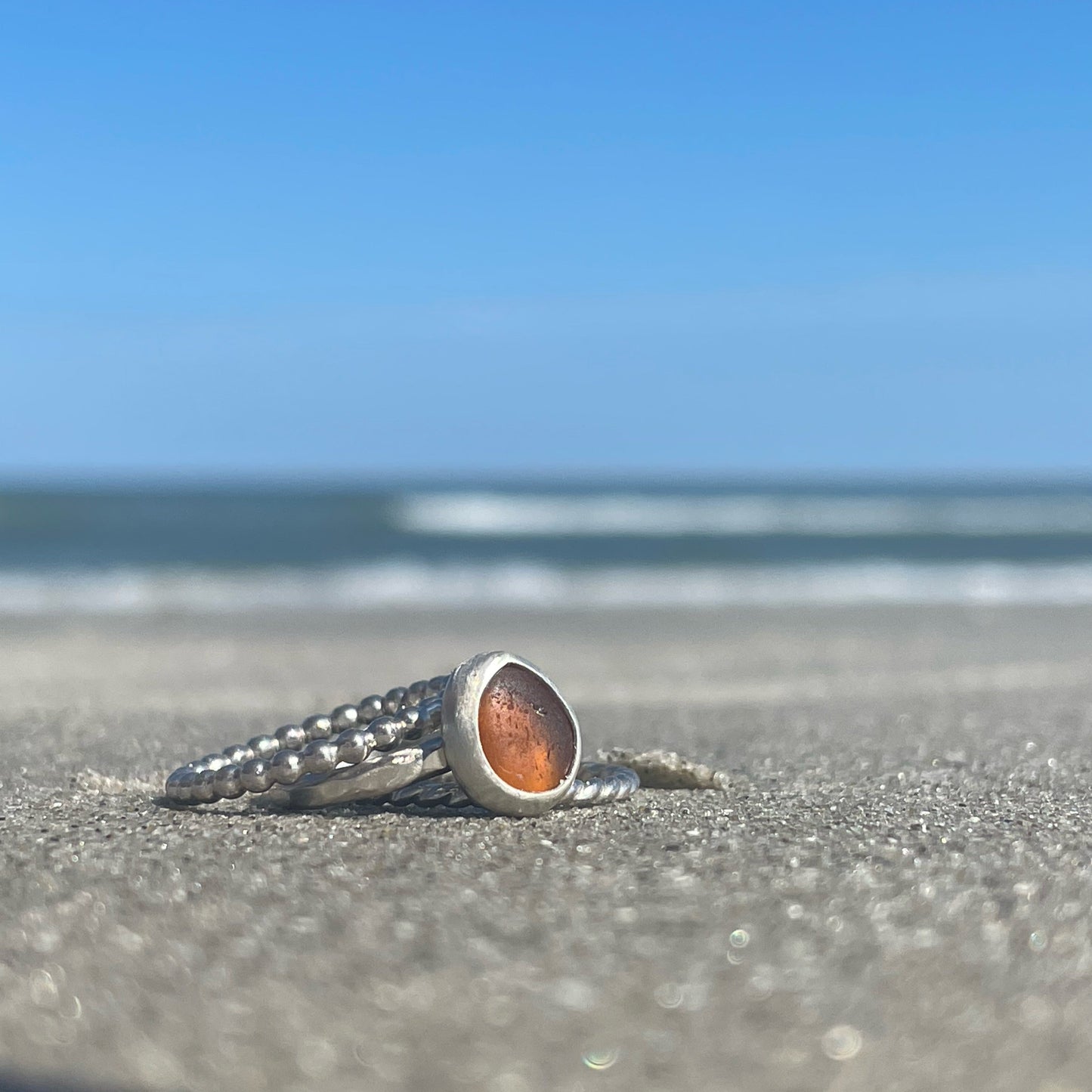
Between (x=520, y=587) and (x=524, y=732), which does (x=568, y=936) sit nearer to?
(x=524, y=732)

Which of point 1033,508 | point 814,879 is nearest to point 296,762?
point 814,879

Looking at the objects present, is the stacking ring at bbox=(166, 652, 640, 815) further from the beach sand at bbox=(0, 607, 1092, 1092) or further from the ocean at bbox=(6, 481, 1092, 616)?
the ocean at bbox=(6, 481, 1092, 616)

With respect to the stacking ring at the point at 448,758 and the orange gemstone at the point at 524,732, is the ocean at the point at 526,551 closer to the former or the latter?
the stacking ring at the point at 448,758

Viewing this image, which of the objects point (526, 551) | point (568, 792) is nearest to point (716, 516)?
point (526, 551)

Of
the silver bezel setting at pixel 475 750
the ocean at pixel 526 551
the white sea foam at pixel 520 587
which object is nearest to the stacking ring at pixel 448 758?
the silver bezel setting at pixel 475 750

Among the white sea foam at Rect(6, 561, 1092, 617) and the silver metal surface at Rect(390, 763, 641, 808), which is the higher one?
the silver metal surface at Rect(390, 763, 641, 808)

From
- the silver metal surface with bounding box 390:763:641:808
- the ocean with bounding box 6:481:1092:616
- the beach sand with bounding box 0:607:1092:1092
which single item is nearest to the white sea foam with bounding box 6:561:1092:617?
the ocean with bounding box 6:481:1092:616
